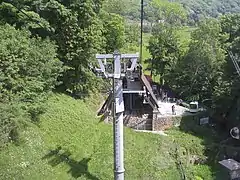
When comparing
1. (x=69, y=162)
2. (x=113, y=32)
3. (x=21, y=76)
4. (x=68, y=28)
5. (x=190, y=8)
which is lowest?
(x=69, y=162)

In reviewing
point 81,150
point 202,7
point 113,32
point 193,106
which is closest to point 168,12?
point 113,32

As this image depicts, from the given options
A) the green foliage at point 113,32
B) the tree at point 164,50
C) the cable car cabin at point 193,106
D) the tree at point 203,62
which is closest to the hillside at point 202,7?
the tree at point 164,50

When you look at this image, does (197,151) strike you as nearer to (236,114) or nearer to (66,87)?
(236,114)

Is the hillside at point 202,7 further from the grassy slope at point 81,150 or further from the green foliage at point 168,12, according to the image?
the grassy slope at point 81,150

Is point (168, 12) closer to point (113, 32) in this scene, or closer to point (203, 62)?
point (113, 32)

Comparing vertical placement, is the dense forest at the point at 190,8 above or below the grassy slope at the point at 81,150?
above

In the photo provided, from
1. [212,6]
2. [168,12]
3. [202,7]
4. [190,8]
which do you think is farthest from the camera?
[212,6]
